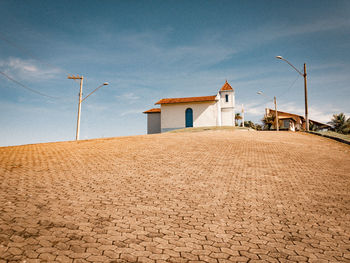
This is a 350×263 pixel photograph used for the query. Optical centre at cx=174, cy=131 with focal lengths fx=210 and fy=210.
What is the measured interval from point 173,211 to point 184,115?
3152 centimetres

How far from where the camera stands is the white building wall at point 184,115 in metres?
34.9

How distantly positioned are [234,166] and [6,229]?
7.49m

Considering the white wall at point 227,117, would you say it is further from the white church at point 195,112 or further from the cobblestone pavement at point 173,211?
the cobblestone pavement at point 173,211

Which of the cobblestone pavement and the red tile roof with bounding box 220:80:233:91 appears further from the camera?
the red tile roof with bounding box 220:80:233:91

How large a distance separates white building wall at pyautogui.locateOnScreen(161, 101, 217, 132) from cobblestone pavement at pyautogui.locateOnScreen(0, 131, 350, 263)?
84.9 feet

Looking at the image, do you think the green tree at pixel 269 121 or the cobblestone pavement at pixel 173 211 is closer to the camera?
the cobblestone pavement at pixel 173 211

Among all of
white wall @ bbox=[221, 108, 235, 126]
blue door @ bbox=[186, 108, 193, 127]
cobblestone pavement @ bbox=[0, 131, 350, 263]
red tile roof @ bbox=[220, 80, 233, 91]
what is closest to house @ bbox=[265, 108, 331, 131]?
white wall @ bbox=[221, 108, 235, 126]

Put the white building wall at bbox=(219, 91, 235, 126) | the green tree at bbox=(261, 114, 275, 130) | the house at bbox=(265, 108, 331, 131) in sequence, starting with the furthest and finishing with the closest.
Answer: the house at bbox=(265, 108, 331, 131) < the green tree at bbox=(261, 114, 275, 130) < the white building wall at bbox=(219, 91, 235, 126)

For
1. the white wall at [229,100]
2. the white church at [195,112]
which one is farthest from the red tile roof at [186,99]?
the white wall at [229,100]

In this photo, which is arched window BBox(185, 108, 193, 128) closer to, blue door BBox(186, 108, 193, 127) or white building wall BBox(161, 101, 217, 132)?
blue door BBox(186, 108, 193, 127)

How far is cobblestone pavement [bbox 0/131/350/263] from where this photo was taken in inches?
127

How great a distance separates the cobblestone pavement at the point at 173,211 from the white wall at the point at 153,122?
30.1 m

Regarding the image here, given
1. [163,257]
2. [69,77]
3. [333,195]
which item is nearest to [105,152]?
[163,257]

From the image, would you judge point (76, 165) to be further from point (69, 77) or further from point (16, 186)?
point (69, 77)
